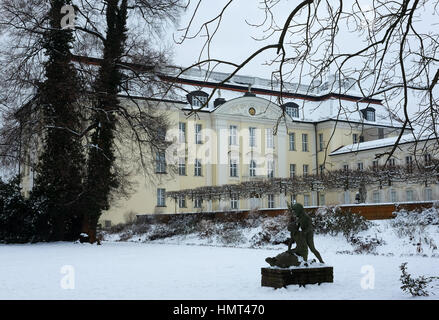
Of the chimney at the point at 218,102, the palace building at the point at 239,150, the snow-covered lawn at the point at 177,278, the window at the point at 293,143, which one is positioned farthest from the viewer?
the window at the point at 293,143

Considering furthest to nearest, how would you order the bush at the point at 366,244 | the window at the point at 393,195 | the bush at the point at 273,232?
the window at the point at 393,195
the bush at the point at 273,232
the bush at the point at 366,244

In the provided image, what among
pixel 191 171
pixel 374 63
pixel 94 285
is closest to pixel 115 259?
pixel 94 285

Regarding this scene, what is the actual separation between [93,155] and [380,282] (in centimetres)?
1411

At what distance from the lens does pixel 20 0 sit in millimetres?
19344

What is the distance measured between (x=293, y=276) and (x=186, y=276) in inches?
97.3

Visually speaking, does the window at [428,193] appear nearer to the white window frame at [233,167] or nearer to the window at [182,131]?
the white window frame at [233,167]

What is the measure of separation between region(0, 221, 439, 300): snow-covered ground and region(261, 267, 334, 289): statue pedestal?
0.10 metres

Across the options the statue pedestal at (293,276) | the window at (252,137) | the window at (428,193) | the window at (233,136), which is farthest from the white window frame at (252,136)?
the statue pedestal at (293,276)

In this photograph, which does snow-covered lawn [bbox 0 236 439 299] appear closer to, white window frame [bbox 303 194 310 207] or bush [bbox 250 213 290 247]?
bush [bbox 250 213 290 247]

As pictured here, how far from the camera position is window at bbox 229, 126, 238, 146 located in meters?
39.9

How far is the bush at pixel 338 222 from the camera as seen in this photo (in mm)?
16953

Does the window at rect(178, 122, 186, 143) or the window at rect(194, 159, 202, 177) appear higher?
the window at rect(178, 122, 186, 143)

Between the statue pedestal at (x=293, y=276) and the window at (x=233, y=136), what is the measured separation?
31963 millimetres

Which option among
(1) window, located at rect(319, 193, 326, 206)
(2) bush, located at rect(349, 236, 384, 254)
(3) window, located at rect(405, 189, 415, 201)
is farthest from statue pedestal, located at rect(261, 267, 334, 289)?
(1) window, located at rect(319, 193, 326, 206)
